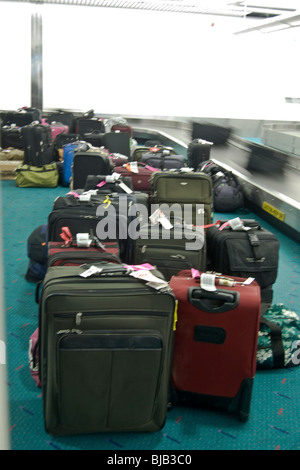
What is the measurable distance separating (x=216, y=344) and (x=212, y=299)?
0.20m

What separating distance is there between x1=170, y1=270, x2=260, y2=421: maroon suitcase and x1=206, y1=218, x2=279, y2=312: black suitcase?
21.3 inches

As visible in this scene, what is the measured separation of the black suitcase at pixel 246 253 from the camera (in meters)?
2.68

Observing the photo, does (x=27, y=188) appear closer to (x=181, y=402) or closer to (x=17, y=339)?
(x=17, y=339)

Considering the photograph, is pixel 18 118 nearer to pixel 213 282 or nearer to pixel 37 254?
pixel 37 254

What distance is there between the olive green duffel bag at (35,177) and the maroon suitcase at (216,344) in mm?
4958

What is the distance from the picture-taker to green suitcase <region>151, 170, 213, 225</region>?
12.6ft

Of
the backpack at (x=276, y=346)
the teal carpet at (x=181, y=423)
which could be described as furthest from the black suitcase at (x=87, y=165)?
the backpack at (x=276, y=346)

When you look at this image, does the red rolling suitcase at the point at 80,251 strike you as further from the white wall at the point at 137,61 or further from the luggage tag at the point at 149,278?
the white wall at the point at 137,61

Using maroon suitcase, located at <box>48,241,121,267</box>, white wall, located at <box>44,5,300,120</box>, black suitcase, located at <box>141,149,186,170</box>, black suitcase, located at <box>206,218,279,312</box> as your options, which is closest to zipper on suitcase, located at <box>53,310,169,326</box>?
maroon suitcase, located at <box>48,241,121,267</box>

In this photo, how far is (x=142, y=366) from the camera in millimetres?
1875

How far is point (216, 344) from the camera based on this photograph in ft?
6.64

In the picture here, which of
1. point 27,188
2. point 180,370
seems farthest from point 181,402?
point 27,188
